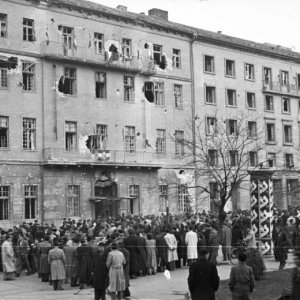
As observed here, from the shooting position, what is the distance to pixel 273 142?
5103 centimetres

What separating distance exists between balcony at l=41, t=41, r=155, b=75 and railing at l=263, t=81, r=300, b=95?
42.0 feet

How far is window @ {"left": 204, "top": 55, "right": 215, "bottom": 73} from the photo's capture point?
154 feet

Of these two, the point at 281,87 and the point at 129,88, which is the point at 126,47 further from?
the point at 281,87

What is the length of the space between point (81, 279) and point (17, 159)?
17462mm

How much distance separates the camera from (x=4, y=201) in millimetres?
35031

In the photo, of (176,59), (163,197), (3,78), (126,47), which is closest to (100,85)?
(126,47)

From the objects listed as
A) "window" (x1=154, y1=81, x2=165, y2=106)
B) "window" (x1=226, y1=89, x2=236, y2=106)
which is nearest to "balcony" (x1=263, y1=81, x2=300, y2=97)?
"window" (x1=226, y1=89, x2=236, y2=106)

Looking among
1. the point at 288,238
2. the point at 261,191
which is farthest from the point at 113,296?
the point at 261,191

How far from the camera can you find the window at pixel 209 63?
47000 millimetres

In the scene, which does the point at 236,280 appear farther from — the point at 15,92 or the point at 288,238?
the point at 15,92

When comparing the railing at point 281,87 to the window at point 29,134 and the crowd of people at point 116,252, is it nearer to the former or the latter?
the window at point 29,134

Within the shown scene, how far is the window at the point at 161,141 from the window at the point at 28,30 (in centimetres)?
1130

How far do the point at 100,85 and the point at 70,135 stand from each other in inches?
170

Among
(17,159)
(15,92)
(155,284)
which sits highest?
(15,92)
